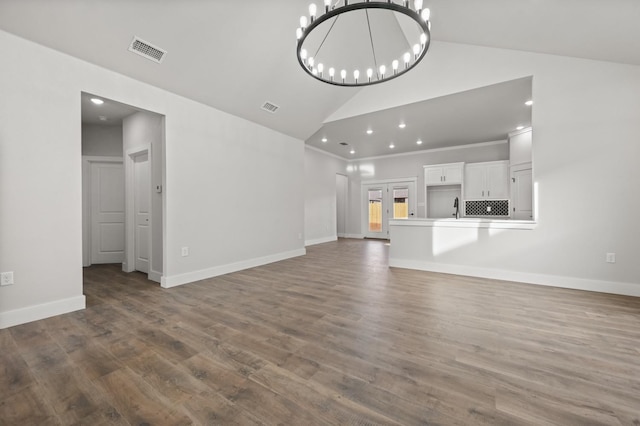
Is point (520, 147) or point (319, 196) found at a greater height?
point (520, 147)

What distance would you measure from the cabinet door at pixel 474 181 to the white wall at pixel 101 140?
865 centimetres

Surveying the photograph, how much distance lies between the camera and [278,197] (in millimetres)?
5723

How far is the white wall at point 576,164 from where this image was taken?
328 centimetres

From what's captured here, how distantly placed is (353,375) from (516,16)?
4.06 meters

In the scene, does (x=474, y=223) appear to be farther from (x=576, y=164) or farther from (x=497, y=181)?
(x=497, y=181)

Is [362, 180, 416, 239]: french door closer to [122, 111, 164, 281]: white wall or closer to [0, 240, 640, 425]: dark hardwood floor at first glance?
[0, 240, 640, 425]: dark hardwood floor

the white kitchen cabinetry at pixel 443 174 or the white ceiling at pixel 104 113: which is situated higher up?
the white ceiling at pixel 104 113

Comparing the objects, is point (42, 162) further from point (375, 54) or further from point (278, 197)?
point (375, 54)

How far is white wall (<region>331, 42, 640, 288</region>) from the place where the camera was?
328cm

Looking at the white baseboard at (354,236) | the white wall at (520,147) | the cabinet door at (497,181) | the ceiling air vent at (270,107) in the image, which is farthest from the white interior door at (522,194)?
the ceiling air vent at (270,107)

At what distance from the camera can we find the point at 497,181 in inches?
272

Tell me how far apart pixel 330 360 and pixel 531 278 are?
3.56 metres

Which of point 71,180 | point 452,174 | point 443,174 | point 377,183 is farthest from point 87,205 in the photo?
point 452,174

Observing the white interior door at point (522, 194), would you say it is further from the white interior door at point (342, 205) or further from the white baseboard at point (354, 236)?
the white interior door at point (342, 205)
